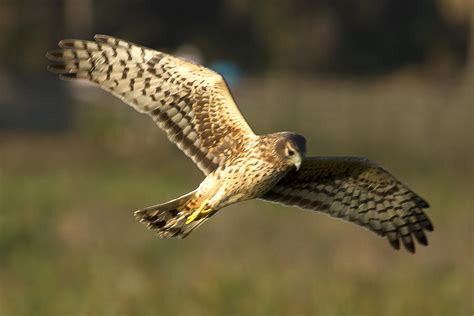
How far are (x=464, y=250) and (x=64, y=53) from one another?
998 centimetres

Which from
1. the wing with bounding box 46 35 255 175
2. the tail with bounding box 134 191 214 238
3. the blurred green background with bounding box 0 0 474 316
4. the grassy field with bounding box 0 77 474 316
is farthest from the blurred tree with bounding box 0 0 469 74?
the tail with bounding box 134 191 214 238

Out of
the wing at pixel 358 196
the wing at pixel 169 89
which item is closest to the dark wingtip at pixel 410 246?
the wing at pixel 358 196

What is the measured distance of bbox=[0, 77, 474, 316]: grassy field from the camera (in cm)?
1431

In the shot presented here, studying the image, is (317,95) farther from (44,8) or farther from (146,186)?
(44,8)

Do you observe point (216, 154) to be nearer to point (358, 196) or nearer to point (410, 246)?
point (358, 196)

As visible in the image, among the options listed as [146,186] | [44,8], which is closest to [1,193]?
[146,186]

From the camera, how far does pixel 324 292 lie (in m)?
14.6

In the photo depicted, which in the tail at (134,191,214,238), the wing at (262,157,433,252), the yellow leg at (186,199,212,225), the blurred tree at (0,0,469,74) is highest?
the yellow leg at (186,199,212,225)

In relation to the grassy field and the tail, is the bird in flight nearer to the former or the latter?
the tail

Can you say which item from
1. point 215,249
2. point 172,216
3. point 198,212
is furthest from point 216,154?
point 215,249

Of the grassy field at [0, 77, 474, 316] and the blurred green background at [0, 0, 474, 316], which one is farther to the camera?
the blurred green background at [0, 0, 474, 316]

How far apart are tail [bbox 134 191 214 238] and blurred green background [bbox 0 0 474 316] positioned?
6731mm

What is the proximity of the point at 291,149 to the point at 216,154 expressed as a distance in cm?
64

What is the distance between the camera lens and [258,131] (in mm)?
27125
